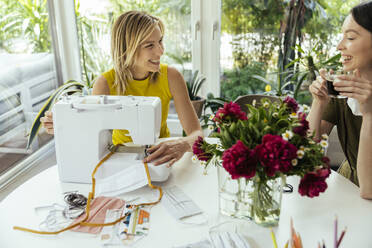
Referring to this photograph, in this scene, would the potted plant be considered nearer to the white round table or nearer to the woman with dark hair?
the woman with dark hair

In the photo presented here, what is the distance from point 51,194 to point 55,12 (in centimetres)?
267

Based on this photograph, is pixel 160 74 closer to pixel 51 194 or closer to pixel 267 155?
pixel 51 194

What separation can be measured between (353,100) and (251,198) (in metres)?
0.75

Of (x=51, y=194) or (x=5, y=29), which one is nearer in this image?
(x=51, y=194)

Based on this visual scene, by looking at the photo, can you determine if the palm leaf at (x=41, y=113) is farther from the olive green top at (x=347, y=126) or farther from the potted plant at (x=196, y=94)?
the olive green top at (x=347, y=126)

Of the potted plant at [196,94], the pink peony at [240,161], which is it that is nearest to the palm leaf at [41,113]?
the potted plant at [196,94]

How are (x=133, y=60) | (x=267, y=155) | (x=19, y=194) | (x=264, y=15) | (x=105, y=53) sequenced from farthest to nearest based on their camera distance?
(x=105, y=53) < (x=264, y=15) < (x=133, y=60) < (x=19, y=194) < (x=267, y=155)

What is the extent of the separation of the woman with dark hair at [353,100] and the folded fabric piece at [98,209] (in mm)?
822

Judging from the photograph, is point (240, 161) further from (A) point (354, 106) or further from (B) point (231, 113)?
(A) point (354, 106)

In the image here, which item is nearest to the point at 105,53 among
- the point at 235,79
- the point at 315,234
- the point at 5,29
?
the point at 5,29

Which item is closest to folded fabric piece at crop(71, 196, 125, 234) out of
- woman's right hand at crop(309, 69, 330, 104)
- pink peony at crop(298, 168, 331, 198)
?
pink peony at crop(298, 168, 331, 198)

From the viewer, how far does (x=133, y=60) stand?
196 centimetres

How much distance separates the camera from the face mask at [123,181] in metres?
1.34

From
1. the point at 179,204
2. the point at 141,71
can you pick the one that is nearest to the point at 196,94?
the point at 141,71
